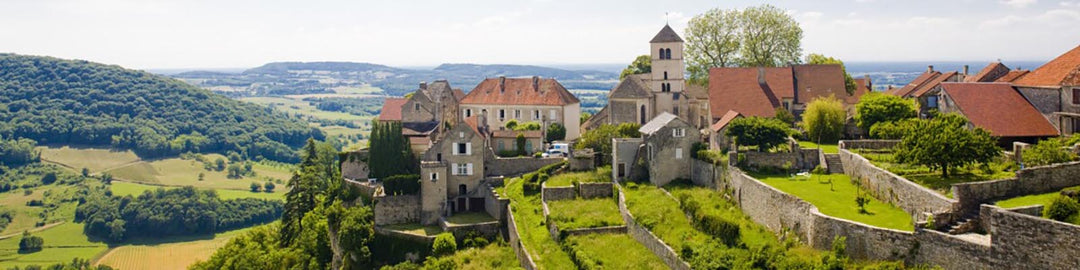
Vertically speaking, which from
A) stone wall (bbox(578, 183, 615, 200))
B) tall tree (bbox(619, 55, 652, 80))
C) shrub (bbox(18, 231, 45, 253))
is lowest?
shrub (bbox(18, 231, 45, 253))

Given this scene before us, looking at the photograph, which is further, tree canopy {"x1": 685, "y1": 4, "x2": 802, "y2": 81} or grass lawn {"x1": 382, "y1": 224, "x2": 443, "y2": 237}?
tree canopy {"x1": 685, "y1": 4, "x2": 802, "y2": 81}

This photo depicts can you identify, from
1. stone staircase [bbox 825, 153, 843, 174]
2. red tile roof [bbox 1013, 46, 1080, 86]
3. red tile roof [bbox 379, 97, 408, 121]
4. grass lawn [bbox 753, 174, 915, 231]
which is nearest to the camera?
grass lawn [bbox 753, 174, 915, 231]

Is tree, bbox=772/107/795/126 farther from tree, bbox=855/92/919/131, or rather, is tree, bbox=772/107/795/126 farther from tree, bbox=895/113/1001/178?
tree, bbox=895/113/1001/178

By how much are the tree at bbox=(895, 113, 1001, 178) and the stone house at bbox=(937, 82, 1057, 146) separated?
705 cm

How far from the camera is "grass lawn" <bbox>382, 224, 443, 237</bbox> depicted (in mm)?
48350

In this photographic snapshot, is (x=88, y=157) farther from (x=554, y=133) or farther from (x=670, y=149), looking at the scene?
(x=670, y=149)

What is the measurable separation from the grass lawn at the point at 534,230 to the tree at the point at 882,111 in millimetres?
19116

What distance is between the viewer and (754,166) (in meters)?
41.5

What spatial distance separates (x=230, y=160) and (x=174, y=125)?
22465 mm

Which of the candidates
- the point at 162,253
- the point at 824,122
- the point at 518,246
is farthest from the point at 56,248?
the point at 824,122

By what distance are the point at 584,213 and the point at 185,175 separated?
428 ft

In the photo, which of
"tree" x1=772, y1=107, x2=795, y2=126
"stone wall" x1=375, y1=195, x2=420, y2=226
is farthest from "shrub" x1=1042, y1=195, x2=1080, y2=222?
"stone wall" x1=375, y1=195, x2=420, y2=226

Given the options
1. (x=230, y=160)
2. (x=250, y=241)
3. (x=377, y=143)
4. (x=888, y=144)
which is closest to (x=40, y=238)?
(x=230, y=160)

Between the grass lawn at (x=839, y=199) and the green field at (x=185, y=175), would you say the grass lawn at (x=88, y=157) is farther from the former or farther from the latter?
the grass lawn at (x=839, y=199)
